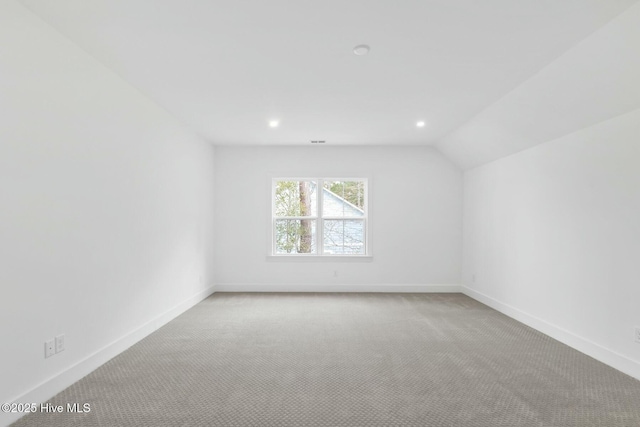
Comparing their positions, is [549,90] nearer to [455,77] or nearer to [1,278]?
[455,77]

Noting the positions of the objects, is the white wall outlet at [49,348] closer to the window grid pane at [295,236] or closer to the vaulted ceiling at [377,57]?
the vaulted ceiling at [377,57]

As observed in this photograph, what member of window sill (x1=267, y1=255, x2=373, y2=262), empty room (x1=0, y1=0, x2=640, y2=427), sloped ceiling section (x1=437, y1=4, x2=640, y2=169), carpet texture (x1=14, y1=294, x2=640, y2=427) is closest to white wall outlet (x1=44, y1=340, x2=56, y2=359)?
empty room (x1=0, y1=0, x2=640, y2=427)

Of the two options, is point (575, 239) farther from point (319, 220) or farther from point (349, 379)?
point (319, 220)

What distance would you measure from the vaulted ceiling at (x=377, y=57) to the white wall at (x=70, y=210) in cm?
29

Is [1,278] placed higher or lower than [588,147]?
lower

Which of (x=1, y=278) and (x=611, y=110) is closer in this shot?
(x=1, y=278)

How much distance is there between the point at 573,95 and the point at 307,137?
11.2 feet

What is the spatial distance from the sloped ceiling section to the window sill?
103 inches

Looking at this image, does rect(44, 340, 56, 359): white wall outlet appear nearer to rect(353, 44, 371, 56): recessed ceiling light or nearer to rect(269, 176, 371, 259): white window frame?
rect(353, 44, 371, 56): recessed ceiling light

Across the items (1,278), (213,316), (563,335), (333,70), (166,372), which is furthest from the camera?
(213,316)

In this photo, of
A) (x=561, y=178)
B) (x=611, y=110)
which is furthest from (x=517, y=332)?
(x=611, y=110)

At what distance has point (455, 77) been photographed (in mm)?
3215

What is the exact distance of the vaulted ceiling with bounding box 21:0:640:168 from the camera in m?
2.21

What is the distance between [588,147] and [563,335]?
184cm
